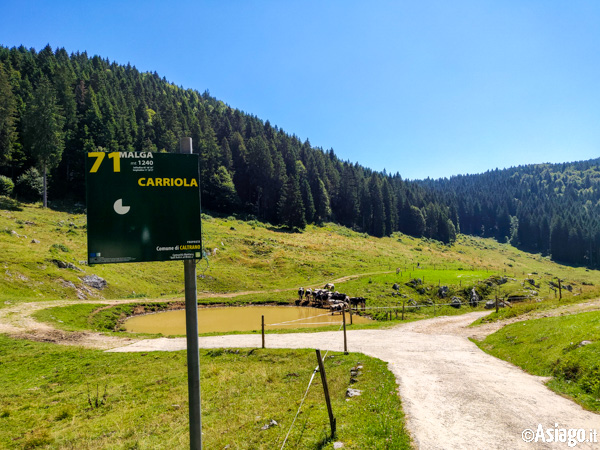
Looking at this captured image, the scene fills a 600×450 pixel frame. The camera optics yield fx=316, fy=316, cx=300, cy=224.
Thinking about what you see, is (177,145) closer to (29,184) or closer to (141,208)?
(29,184)

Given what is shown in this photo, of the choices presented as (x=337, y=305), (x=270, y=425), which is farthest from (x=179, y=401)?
(x=337, y=305)

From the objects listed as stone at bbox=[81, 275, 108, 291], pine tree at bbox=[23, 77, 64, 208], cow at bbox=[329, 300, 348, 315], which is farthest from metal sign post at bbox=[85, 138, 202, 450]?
pine tree at bbox=[23, 77, 64, 208]

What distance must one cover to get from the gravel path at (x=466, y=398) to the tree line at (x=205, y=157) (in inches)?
2864

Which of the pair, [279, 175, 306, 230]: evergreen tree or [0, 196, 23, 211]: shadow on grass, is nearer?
[0, 196, 23, 211]: shadow on grass

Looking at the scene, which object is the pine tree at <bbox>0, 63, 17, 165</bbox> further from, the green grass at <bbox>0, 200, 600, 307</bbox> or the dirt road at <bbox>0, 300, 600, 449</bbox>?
the dirt road at <bbox>0, 300, 600, 449</bbox>

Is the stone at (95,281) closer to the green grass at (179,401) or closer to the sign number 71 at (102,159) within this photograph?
the green grass at (179,401)

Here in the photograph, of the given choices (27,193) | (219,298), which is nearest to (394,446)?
(219,298)

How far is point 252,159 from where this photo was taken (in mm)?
117750

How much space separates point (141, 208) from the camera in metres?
5.49

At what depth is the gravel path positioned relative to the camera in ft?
25.1

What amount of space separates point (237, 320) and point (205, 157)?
8265 centimetres

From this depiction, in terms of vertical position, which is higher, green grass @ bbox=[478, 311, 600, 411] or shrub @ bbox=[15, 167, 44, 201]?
shrub @ bbox=[15, 167, 44, 201]

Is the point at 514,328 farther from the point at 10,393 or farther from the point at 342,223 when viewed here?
the point at 342,223

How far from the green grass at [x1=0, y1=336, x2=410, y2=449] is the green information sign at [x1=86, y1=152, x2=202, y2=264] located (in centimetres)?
580
